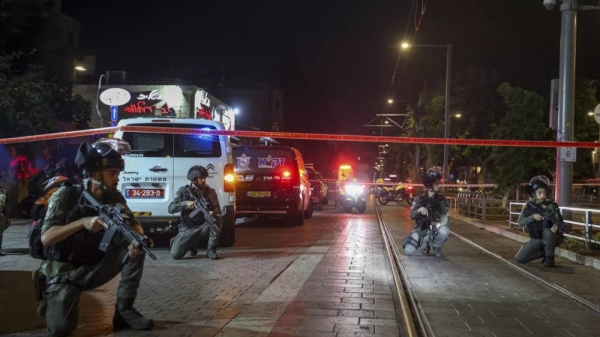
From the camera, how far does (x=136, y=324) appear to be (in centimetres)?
514

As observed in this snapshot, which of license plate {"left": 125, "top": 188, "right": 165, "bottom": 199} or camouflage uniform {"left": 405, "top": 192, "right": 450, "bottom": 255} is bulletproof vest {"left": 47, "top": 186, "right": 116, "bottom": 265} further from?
camouflage uniform {"left": 405, "top": 192, "right": 450, "bottom": 255}

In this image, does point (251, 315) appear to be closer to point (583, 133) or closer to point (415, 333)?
point (415, 333)

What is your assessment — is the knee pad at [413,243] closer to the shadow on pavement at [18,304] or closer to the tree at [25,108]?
the shadow on pavement at [18,304]

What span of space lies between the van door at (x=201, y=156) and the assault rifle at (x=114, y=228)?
5.72 m

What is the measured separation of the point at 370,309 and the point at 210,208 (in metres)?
4.27

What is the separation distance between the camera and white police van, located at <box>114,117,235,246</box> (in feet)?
33.8

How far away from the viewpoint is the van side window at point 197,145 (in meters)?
10.6

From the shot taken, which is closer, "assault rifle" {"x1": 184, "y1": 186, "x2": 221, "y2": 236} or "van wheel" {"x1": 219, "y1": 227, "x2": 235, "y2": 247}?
"assault rifle" {"x1": 184, "y1": 186, "x2": 221, "y2": 236}

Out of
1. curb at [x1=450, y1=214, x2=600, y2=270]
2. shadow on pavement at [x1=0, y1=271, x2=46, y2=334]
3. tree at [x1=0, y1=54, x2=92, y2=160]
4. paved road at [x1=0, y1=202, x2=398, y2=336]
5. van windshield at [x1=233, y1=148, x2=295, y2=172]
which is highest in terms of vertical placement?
tree at [x1=0, y1=54, x2=92, y2=160]

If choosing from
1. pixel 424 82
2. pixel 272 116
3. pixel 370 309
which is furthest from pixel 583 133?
pixel 272 116

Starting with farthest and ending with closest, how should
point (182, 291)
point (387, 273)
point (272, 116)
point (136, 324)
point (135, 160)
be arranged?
point (272, 116)
point (135, 160)
point (387, 273)
point (182, 291)
point (136, 324)

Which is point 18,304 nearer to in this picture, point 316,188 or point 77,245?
point 77,245

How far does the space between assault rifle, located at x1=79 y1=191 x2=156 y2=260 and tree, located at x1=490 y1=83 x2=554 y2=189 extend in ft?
60.9

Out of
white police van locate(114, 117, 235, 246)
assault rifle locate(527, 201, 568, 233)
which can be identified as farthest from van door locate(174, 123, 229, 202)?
assault rifle locate(527, 201, 568, 233)
